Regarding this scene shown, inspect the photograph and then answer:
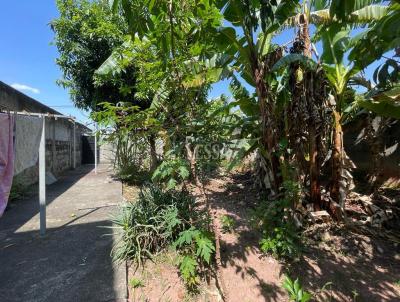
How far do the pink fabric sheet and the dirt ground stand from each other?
1820 mm

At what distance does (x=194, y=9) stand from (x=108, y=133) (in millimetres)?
1984

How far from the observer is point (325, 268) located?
3744 millimetres

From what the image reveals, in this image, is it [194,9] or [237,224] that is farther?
[237,224]

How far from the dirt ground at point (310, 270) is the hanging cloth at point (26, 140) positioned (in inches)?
83.1

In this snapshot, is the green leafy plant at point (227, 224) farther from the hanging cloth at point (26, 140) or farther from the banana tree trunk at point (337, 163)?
the hanging cloth at point (26, 140)

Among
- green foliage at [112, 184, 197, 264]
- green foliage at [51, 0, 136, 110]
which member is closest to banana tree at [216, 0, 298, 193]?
green foliage at [112, 184, 197, 264]

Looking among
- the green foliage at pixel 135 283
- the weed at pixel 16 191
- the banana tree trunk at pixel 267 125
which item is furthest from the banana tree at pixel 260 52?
the weed at pixel 16 191

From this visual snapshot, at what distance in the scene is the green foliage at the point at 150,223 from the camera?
3529 millimetres

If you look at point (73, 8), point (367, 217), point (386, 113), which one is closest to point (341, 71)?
point (386, 113)

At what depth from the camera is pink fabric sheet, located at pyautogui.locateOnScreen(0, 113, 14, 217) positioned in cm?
340

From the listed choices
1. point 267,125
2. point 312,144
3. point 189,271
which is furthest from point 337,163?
point 189,271

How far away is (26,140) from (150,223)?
6.57 feet

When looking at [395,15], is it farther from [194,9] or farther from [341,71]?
[341,71]

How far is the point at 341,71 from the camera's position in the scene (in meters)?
4.26
